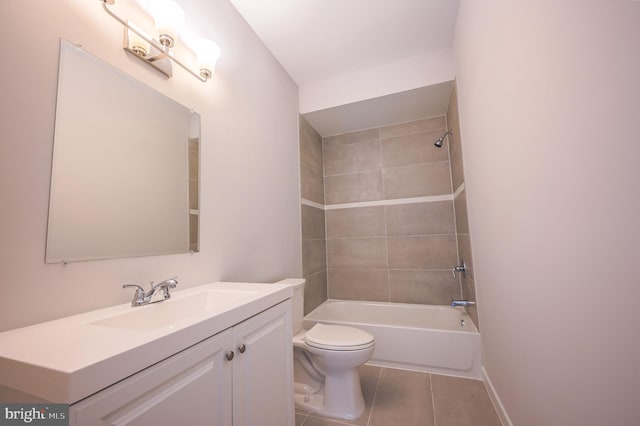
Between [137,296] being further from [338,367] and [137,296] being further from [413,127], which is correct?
[413,127]

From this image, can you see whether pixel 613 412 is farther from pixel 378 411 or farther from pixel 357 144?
pixel 357 144

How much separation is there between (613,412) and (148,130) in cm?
178

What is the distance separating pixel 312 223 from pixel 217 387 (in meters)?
2.08

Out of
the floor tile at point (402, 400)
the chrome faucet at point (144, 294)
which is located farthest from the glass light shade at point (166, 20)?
the floor tile at point (402, 400)

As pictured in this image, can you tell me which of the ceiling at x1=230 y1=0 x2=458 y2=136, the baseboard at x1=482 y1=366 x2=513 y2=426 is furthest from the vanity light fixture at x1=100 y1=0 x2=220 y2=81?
the baseboard at x1=482 y1=366 x2=513 y2=426

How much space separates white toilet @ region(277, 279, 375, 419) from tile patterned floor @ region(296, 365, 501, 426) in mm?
70

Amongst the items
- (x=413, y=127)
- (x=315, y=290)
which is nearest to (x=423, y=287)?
(x=315, y=290)

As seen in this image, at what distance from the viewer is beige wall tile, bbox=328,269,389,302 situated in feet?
9.44

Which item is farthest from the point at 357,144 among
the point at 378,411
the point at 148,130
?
the point at 378,411

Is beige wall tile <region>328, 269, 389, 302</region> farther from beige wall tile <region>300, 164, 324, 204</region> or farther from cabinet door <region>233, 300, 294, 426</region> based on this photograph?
cabinet door <region>233, 300, 294, 426</region>

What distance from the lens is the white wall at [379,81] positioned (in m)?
2.27

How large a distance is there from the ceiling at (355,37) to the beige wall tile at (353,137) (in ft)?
0.98

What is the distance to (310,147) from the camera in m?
2.94

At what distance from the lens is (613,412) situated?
0.62m
